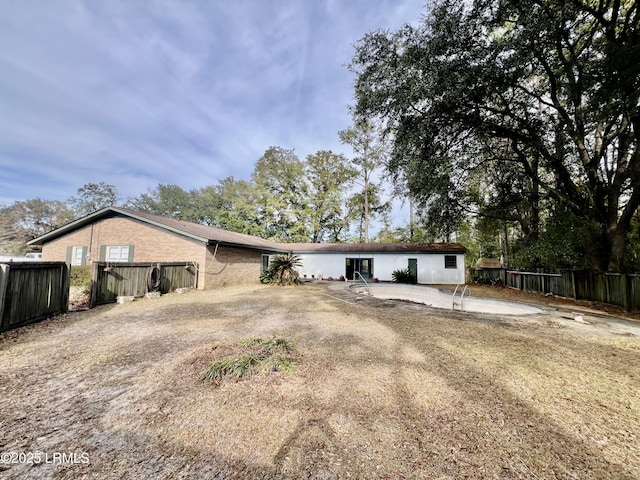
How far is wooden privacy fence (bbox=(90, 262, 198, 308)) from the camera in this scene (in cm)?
809

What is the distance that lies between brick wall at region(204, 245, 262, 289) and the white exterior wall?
5.48 meters

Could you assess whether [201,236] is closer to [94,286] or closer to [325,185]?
[94,286]

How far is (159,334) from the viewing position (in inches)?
199

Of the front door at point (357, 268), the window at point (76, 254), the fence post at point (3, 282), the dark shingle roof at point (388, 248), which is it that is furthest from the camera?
the front door at point (357, 268)

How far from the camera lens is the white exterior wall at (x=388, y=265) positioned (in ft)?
59.5

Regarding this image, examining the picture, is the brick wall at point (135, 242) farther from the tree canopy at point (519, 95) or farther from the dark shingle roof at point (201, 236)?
the tree canopy at point (519, 95)

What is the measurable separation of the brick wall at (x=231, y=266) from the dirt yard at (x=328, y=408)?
7.59 m

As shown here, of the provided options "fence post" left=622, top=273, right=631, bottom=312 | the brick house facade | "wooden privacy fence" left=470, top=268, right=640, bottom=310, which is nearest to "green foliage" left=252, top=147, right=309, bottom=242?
the brick house facade

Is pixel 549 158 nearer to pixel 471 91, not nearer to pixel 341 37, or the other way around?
pixel 471 91

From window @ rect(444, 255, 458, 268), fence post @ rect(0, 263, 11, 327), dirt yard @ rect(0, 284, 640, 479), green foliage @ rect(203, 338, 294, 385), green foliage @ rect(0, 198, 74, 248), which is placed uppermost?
green foliage @ rect(0, 198, 74, 248)

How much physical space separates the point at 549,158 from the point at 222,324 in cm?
1243

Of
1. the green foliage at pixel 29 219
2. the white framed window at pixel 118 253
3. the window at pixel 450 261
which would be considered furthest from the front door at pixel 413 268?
the green foliage at pixel 29 219

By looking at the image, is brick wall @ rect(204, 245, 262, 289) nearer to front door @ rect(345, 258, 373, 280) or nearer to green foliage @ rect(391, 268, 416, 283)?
front door @ rect(345, 258, 373, 280)

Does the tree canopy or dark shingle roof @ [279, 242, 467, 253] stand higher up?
the tree canopy
